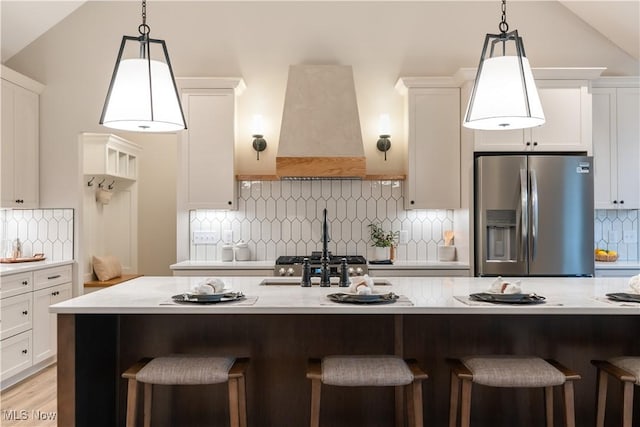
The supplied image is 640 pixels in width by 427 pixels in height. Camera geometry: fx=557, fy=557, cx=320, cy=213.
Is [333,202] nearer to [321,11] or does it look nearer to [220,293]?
[321,11]

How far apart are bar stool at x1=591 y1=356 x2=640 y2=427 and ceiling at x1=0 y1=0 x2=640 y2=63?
10.9ft

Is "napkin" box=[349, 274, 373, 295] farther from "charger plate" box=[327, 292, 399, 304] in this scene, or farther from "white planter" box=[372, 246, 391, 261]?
"white planter" box=[372, 246, 391, 261]

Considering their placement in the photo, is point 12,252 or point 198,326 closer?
point 198,326

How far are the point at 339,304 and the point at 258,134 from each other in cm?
298

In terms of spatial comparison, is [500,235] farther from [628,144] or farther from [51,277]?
[51,277]

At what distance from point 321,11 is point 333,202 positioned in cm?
177

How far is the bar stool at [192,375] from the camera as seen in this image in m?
2.27

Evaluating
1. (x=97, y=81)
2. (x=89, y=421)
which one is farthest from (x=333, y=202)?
(x=89, y=421)

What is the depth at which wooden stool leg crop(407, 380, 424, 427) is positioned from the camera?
229 cm

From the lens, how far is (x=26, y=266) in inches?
170

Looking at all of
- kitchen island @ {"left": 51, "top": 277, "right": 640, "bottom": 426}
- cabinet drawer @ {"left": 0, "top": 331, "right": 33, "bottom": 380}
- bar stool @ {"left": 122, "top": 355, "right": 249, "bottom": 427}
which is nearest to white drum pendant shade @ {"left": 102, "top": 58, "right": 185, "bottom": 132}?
kitchen island @ {"left": 51, "top": 277, "right": 640, "bottom": 426}

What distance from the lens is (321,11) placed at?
5141mm

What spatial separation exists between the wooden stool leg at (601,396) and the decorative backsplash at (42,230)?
4373 mm

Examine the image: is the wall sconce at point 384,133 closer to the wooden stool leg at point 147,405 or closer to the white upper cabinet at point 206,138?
the white upper cabinet at point 206,138
